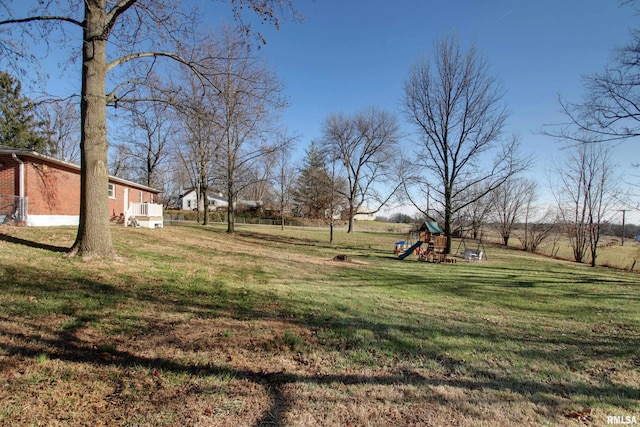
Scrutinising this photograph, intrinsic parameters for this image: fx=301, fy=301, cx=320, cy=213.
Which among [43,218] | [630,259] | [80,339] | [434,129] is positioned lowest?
[630,259]

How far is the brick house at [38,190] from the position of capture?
12.7m

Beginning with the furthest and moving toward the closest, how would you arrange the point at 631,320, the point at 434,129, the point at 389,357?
the point at 434,129 < the point at 631,320 < the point at 389,357

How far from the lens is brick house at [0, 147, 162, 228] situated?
1266 centimetres

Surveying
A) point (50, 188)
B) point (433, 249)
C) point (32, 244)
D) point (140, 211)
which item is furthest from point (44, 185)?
point (433, 249)

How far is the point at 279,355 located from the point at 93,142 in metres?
6.77

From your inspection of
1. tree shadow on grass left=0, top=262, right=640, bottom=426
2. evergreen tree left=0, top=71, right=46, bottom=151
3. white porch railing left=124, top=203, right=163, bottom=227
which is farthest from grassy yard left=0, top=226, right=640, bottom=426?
evergreen tree left=0, top=71, right=46, bottom=151

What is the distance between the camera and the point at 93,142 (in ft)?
23.1

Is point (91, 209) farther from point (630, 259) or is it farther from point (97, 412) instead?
point (630, 259)

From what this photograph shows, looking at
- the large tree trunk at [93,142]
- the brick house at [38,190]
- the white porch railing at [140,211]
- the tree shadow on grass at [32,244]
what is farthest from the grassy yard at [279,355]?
the white porch railing at [140,211]

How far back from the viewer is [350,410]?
105 inches

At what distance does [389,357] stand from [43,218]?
17197mm

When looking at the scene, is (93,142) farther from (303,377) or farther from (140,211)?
(140,211)

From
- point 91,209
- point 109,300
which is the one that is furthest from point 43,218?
point 109,300

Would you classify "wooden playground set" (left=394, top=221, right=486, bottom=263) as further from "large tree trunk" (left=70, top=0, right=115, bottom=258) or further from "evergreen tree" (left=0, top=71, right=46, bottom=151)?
"evergreen tree" (left=0, top=71, right=46, bottom=151)
